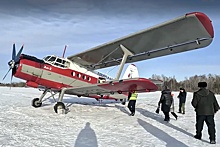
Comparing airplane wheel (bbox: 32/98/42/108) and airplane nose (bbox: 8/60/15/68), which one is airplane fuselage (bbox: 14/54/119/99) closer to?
airplane nose (bbox: 8/60/15/68)

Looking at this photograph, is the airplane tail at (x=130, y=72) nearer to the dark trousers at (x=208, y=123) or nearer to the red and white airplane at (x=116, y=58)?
the red and white airplane at (x=116, y=58)

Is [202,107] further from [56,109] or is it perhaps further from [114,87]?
[56,109]

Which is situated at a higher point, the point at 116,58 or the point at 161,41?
the point at 161,41

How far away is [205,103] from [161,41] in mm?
3994

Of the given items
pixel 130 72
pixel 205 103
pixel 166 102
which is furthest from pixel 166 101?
pixel 130 72

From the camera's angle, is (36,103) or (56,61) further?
(36,103)

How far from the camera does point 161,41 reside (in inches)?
386

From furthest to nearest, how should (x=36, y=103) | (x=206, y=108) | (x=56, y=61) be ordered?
(x=36, y=103)
(x=56, y=61)
(x=206, y=108)

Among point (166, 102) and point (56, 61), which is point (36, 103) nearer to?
point (56, 61)

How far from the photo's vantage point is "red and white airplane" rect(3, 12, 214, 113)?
335 inches

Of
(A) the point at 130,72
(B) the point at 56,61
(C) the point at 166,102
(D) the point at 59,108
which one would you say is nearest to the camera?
(C) the point at 166,102

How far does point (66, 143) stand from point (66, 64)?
695 cm

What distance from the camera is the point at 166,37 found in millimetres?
9414

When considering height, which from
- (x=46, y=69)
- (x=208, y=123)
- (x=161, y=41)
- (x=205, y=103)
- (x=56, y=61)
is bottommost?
(x=208, y=123)
